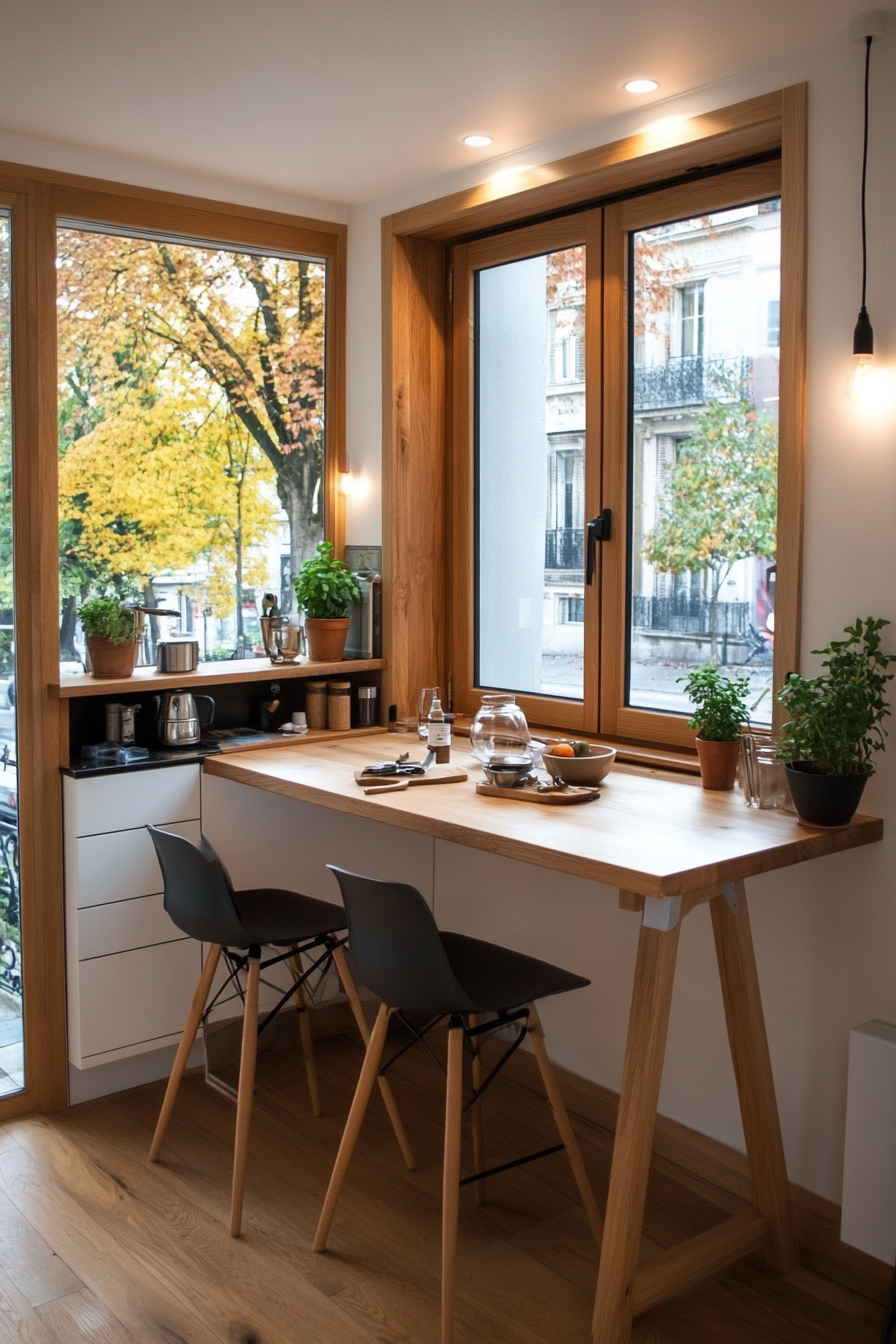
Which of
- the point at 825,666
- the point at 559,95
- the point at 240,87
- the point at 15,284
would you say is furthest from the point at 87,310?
the point at 825,666

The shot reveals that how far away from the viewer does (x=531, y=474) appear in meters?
3.63

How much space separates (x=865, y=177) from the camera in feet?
8.29

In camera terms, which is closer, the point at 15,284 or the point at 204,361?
the point at 15,284

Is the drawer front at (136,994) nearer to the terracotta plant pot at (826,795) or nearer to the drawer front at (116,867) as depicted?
the drawer front at (116,867)

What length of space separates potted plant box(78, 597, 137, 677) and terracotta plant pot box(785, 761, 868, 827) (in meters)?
1.85

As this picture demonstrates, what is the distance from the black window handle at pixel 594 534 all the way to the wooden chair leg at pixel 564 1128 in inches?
50.3

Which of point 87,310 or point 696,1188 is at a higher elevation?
point 87,310

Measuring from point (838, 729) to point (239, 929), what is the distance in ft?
4.60

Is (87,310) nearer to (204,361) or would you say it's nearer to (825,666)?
(204,361)

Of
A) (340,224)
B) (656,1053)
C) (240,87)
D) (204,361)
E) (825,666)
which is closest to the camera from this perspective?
(656,1053)

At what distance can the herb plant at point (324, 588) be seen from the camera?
3.79m

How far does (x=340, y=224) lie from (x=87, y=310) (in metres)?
0.93

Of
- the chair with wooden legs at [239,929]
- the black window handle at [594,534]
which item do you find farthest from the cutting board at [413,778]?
the black window handle at [594,534]

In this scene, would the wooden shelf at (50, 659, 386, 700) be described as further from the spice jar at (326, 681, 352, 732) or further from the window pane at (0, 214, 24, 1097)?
the window pane at (0, 214, 24, 1097)
